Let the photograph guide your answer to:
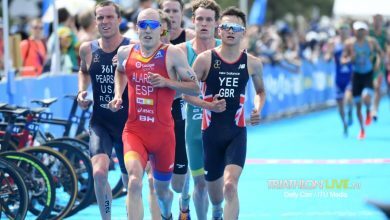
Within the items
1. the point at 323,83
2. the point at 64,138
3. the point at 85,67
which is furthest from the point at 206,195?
the point at 323,83

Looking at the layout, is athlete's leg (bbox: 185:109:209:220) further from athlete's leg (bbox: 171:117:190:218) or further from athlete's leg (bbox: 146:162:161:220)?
athlete's leg (bbox: 146:162:161:220)

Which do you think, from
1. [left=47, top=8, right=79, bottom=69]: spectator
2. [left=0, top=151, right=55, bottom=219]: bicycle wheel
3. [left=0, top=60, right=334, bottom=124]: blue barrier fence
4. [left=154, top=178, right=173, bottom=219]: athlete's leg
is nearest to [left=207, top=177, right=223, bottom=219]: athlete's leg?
[left=154, top=178, right=173, bottom=219]: athlete's leg

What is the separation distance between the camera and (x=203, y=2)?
11.4 metres

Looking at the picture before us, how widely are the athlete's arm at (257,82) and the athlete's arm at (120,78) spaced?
1190mm

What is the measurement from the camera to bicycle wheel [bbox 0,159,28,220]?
425 inches

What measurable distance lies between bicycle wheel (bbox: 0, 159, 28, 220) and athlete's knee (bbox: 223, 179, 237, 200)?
204 cm

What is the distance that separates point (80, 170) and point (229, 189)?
11.4 feet

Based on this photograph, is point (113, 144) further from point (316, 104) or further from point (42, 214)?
point (316, 104)

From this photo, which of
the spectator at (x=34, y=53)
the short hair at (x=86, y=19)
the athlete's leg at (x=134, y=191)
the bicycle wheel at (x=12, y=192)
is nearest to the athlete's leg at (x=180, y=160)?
the athlete's leg at (x=134, y=191)

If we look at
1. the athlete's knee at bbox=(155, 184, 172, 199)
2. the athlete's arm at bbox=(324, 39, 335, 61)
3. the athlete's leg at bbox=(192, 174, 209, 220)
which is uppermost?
the athlete's knee at bbox=(155, 184, 172, 199)

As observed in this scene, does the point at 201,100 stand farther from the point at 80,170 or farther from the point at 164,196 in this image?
the point at 80,170

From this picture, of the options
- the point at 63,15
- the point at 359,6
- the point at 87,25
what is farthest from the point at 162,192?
the point at 359,6

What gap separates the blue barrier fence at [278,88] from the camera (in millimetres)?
15148

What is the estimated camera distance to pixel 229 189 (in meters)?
10.0
